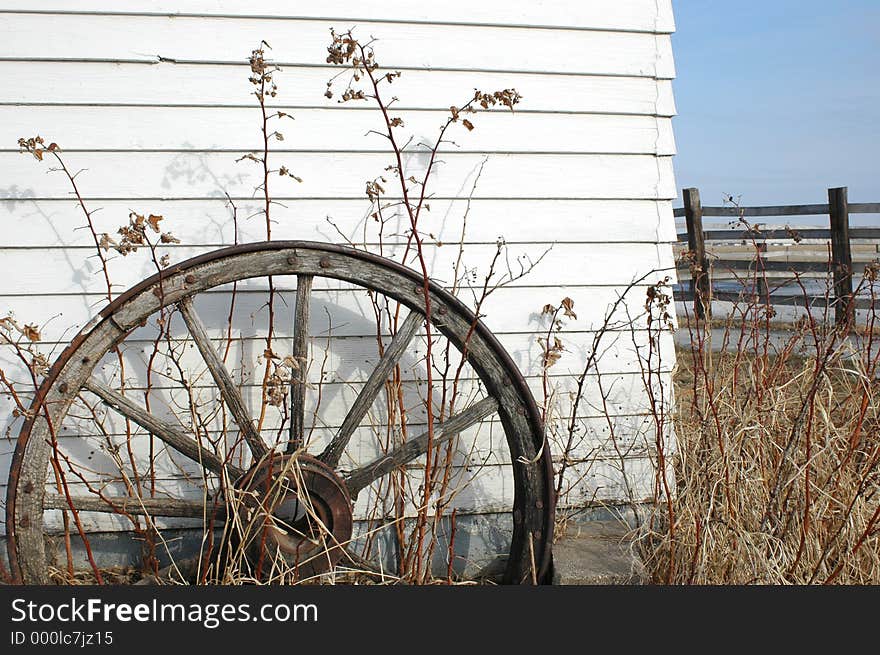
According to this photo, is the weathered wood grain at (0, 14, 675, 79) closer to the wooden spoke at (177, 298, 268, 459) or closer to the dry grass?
the wooden spoke at (177, 298, 268, 459)

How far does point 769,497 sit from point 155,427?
2145mm

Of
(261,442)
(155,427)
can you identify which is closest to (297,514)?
(261,442)

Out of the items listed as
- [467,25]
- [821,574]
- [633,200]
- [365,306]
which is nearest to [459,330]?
[365,306]

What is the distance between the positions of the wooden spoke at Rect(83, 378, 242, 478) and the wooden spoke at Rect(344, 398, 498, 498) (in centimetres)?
42

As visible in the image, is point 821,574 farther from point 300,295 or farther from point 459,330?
point 300,295

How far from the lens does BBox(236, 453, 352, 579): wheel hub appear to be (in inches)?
98.2

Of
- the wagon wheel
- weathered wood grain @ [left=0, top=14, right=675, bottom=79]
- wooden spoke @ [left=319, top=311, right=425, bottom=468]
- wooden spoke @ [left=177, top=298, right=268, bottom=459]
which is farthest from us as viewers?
weathered wood grain @ [left=0, top=14, right=675, bottom=79]

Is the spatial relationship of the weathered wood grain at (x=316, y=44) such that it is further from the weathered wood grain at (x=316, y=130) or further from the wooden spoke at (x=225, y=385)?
the wooden spoke at (x=225, y=385)

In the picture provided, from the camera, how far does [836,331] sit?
270cm

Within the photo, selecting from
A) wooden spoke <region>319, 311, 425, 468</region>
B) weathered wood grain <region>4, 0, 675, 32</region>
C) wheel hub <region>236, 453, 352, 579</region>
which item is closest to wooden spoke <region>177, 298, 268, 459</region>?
wheel hub <region>236, 453, 352, 579</region>

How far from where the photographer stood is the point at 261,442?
265 centimetres

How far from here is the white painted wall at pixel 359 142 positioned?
2.91 meters

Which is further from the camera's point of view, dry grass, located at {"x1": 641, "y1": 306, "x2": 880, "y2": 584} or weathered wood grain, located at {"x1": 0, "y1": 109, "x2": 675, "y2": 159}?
weathered wood grain, located at {"x1": 0, "y1": 109, "x2": 675, "y2": 159}

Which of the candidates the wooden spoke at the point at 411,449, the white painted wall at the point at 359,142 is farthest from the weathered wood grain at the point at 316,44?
the wooden spoke at the point at 411,449
